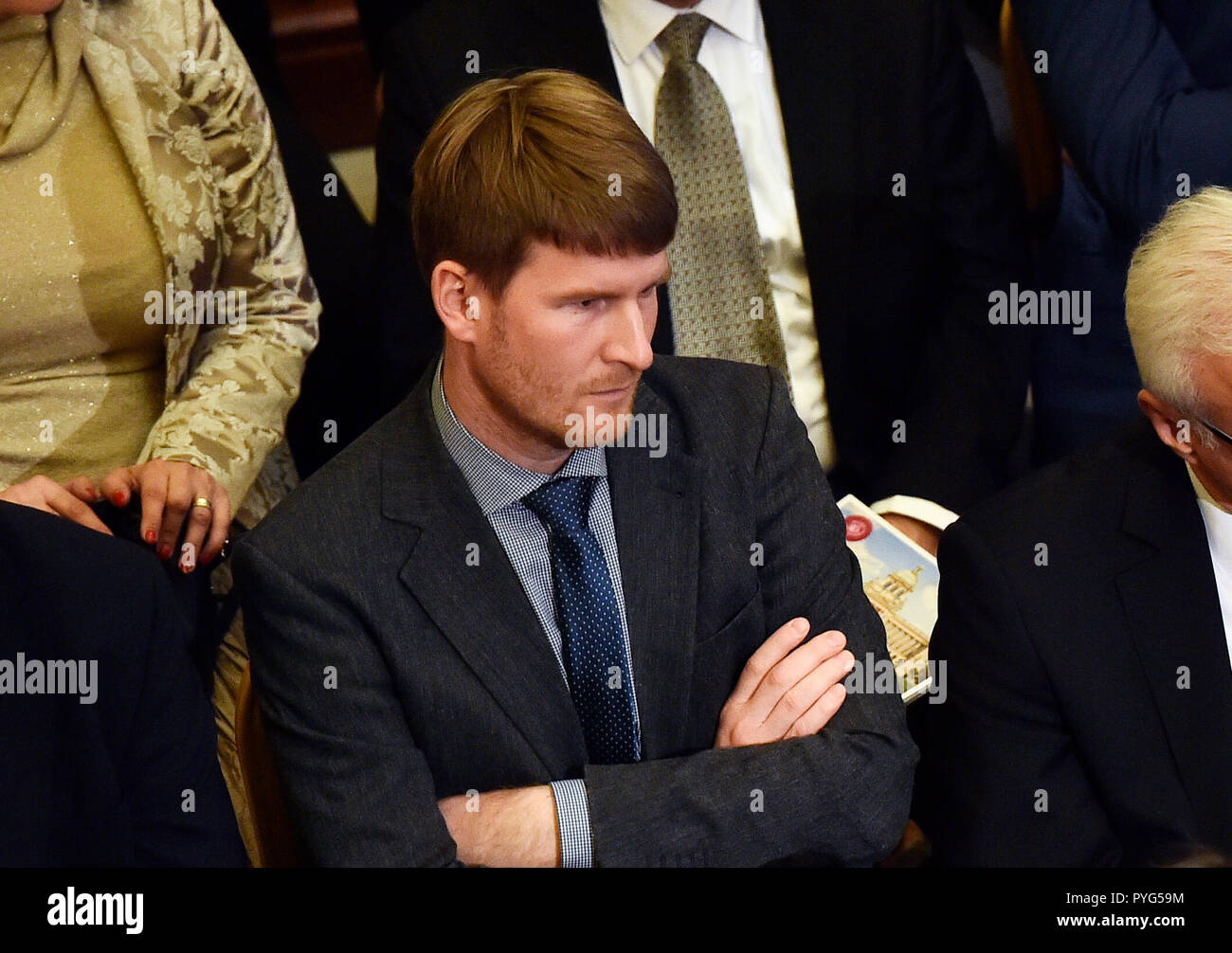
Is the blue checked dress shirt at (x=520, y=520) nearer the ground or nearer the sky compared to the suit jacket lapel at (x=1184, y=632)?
nearer the sky

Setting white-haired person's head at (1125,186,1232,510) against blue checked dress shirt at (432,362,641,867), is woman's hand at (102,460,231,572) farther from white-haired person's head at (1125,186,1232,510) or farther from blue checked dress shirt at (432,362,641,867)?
white-haired person's head at (1125,186,1232,510)

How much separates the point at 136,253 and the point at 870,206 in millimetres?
1040

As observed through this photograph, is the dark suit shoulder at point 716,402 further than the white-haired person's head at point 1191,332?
Yes

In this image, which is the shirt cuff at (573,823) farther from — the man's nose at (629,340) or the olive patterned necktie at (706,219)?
the olive patterned necktie at (706,219)

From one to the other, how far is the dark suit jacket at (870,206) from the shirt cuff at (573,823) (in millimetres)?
845

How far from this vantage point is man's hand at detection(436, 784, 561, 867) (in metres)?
1.65

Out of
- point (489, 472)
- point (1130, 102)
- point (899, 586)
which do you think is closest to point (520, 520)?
point (489, 472)

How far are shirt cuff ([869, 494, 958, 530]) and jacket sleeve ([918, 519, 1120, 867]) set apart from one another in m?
0.36

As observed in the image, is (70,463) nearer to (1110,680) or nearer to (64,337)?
(64,337)

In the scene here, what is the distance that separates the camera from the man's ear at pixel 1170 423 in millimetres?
1736

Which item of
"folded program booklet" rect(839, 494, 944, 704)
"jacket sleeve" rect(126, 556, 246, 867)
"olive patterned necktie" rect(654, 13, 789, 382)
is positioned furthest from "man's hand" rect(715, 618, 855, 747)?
"olive patterned necktie" rect(654, 13, 789, 382)

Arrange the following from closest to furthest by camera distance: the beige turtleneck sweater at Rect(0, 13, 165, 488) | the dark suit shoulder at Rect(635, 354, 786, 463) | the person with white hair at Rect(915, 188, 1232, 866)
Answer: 1. the person with white hair at Rect(915, 188, 1232, 866)
2. the dark suit shoulder at Rect(635, 354, 786, 463)
3. the beige turtleneck sweater at Rect(0, 13, 165, 488)

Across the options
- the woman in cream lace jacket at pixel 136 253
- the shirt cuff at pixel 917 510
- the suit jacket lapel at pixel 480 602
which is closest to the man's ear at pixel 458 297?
the suit jacket lapel at pixel 480 602

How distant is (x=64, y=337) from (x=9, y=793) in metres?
0.73
